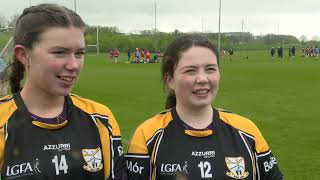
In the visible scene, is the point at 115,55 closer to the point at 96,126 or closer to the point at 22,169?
the point at 96,126

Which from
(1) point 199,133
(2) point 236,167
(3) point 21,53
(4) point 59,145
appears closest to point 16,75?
(3) point 21,53

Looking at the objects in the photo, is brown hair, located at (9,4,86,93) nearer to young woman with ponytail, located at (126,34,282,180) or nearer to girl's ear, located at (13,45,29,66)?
girl's ear, located at (13,45,29,66)

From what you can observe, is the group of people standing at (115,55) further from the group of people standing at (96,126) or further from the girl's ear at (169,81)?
the group of people standing at (96,126)

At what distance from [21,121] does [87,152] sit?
A: 0.38 m

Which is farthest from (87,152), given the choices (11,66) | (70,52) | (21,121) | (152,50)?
(152,50)

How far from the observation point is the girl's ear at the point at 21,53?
2.49 metres

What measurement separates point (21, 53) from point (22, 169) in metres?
0.62

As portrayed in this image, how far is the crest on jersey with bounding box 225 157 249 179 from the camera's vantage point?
2.71 m

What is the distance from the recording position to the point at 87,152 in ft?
8.14

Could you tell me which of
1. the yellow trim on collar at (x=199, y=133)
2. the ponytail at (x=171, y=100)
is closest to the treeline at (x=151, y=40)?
the ponytail at (x=171, y=100)

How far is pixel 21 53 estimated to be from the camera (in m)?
2.52

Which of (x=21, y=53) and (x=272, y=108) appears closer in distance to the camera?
(x=21, y=53)

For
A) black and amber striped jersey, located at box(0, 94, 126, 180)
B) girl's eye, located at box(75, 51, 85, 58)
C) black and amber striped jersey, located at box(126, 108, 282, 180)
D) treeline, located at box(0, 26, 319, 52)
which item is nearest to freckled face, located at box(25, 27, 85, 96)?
girl's eye, located at box(75, 51, 85, 58)

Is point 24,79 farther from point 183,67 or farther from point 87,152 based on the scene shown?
point 183,67
